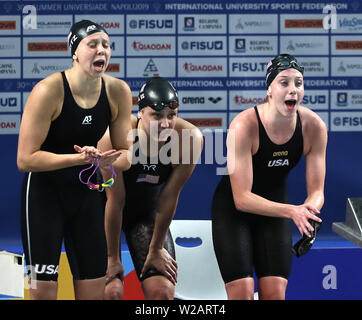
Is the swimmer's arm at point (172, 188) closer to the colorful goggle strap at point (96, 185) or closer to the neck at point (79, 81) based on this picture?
the colorful goggle strap at point (96, 185)

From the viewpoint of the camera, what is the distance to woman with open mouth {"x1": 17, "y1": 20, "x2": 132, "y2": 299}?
138 inches

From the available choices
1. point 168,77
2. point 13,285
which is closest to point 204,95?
point 168,77

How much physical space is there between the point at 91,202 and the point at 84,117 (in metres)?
0.45

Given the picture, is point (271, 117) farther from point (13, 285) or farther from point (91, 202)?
point (13, 285)

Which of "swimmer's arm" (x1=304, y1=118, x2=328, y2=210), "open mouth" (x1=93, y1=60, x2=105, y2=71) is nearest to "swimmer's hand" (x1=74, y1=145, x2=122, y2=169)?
"open mouth" (x1=93, y1=60, x2=105, y2=71)

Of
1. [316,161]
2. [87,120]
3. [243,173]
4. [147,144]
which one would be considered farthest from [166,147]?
[316,161]

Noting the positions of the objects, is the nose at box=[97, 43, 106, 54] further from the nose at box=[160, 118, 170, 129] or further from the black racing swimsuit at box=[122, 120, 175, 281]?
the black racing swimsuit at box=[122, 120, 175, 281]

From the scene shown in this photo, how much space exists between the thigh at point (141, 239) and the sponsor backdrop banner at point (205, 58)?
1337 millimetres

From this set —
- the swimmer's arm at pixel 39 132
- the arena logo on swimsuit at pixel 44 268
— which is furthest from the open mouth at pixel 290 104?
the arena logo on swimsuit at pixel 44 268

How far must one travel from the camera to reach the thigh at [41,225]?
3602 mm

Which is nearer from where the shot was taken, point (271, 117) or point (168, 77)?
point (271, 117)

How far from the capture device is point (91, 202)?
12.3 feet

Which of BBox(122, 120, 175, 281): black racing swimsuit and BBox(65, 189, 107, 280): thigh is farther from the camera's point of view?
BBox(122, 120, 175, 281): black racing swimsuit

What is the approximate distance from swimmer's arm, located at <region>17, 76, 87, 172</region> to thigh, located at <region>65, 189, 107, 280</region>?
0.28 meters
